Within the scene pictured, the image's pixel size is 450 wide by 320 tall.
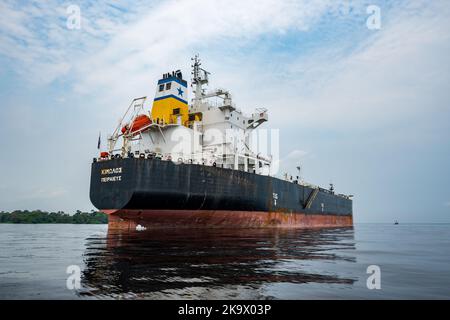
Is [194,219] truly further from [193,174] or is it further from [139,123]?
[139,123]

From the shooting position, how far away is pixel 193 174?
22562 mm

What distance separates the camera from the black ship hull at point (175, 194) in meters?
21.1

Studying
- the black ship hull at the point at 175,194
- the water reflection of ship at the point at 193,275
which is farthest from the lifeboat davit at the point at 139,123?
the water reflection of ship at the point at 193,275

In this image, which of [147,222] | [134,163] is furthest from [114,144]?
[147,222]

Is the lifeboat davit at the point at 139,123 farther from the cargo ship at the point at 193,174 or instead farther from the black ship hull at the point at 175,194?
the black ship hull at the point at 175,194

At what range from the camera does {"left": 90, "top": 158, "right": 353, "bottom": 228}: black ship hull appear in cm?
2108

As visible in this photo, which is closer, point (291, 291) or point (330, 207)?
point (291, 291)

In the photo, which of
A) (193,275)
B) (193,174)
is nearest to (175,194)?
(193,174)

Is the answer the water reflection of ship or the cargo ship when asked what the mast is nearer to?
the cargo ship

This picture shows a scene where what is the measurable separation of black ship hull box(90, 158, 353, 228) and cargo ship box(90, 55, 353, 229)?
0.21ft

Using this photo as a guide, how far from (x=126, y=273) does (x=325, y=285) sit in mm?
3759
